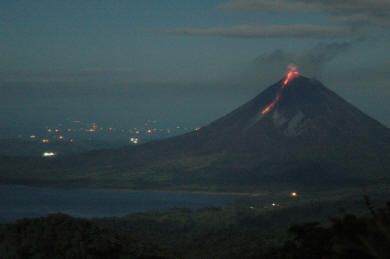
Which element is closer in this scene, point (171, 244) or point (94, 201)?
point (171, 244)

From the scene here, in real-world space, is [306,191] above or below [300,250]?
above

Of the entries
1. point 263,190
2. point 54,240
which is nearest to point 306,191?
point 263,190

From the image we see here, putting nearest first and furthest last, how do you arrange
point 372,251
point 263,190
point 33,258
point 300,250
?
point 372,251 → point 300,250 → point 33,258 → point 263,190

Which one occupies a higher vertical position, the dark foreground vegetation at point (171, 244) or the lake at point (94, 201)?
the lake at point (94, 201)

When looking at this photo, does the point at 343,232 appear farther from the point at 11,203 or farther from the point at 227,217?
the point at 11,203

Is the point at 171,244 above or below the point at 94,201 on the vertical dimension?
below

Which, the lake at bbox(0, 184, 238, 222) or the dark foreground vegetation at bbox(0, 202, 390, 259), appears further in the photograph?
the lake at bbox(0, 184, 238, 222)

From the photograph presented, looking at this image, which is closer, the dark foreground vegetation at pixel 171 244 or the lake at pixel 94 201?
the dark foreground vegetation at pixel 171 244

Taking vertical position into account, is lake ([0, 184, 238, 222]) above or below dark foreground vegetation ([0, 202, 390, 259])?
above
